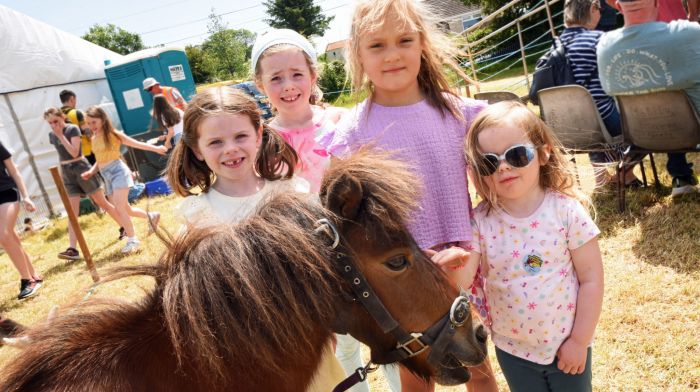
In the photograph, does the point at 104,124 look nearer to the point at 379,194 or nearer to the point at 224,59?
the point at 379,194

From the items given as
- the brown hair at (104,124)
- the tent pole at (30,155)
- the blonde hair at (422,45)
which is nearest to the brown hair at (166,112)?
the brown hair at (104,124)

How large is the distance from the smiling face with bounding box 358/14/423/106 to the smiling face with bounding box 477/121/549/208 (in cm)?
39

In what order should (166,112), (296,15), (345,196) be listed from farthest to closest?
(296,15) → (166,112) → (345,196)

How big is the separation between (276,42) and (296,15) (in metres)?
54.6

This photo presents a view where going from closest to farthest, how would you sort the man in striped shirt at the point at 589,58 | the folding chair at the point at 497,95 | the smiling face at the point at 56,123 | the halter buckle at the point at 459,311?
the halter buckle at the point at 459,311
the man in striped shirt at the point at 589,58
the folding chair at the point at 497,95
the smiling face at the point at 56,123

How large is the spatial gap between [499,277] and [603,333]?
1.71 m

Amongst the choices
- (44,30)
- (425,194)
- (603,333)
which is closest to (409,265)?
(425,194)

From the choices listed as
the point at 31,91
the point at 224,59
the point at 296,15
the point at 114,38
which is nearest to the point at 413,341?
the point at 31,91

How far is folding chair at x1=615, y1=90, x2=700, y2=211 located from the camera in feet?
11.6

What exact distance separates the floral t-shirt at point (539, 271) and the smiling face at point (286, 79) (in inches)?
48.3

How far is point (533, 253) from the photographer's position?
1688 millimetres

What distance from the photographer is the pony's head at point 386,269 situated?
141cm

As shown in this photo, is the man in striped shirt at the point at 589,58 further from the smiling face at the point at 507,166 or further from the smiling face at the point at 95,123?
the smiling face at the point at 95,123

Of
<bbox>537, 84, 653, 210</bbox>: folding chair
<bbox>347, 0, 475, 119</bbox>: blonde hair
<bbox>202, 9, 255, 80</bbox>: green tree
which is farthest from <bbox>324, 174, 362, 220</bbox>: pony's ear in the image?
<bbox>202, 9, 255, 80</bbox>: green tree
